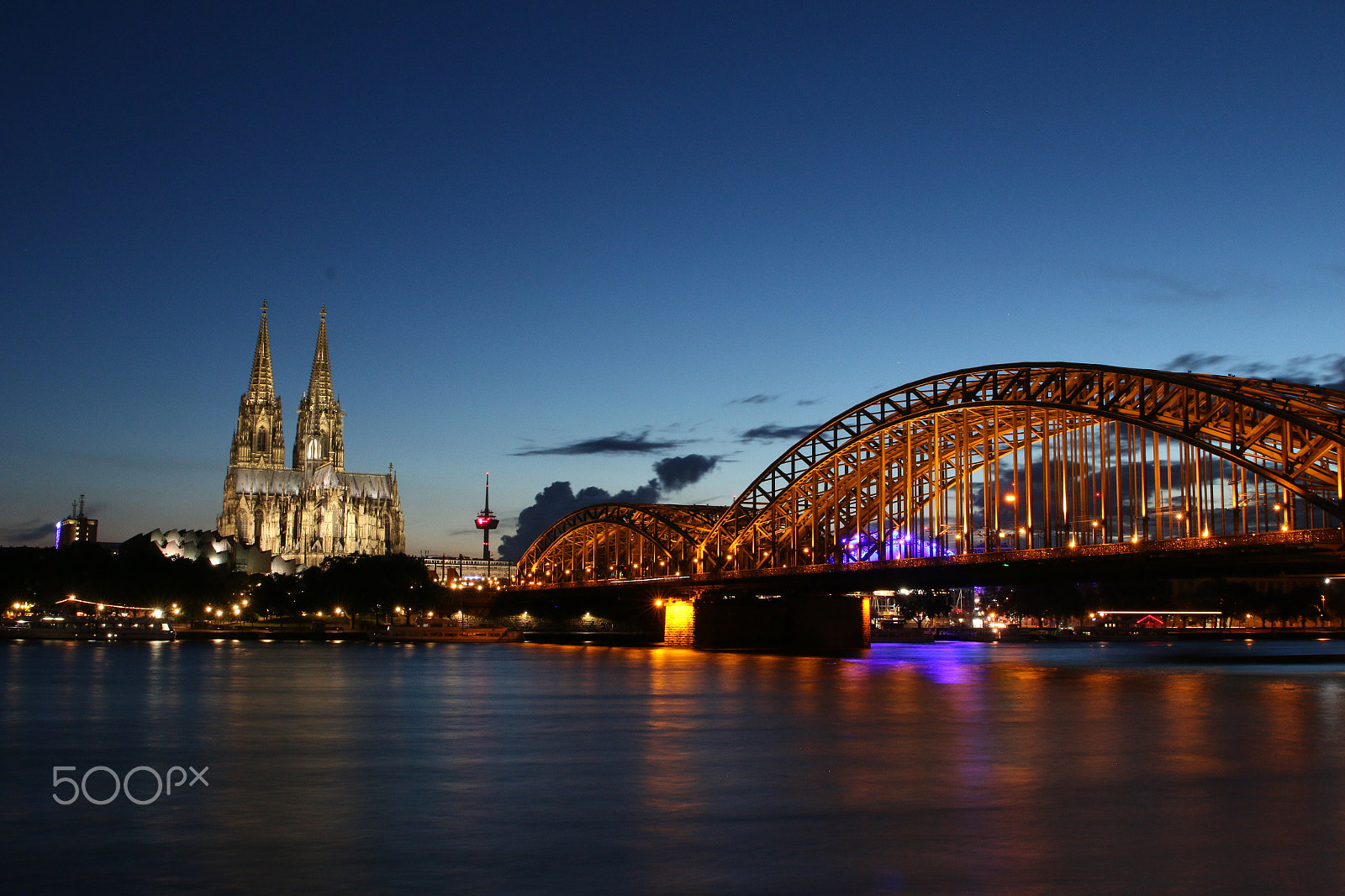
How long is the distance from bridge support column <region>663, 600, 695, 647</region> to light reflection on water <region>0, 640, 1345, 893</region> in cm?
7159

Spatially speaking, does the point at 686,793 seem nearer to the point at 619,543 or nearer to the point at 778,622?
the point at 778,622

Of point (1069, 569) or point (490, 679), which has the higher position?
point (1069, 569)

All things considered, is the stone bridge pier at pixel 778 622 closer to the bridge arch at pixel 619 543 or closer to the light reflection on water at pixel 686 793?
the bridge arch at pixel 619 543

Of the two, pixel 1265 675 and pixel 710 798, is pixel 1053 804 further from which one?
pixel 1265 675

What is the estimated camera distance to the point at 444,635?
5846 inches

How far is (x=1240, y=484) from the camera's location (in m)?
65.5

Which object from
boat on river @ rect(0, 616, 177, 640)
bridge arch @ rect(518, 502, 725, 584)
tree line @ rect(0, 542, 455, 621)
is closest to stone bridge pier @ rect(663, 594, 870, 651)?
bridge arch @ rect(518, 502, 725, 584)

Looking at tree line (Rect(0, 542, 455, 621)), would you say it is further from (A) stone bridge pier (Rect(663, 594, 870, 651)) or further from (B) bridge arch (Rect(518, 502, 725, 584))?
(A) stone bridge pier (Rect(663, 594, 870, 651))

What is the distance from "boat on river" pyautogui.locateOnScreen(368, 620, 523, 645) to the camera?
5684 inches

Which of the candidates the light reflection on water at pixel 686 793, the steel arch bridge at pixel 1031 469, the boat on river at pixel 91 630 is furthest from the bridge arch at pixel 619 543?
the light reflection on water at pixel 686 793

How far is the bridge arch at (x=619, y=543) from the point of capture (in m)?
133

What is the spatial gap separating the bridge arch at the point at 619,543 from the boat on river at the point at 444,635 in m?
12.3

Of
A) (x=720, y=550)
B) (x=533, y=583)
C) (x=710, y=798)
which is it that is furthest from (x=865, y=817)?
(x=533, y=583)

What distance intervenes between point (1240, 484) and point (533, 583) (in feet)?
352
